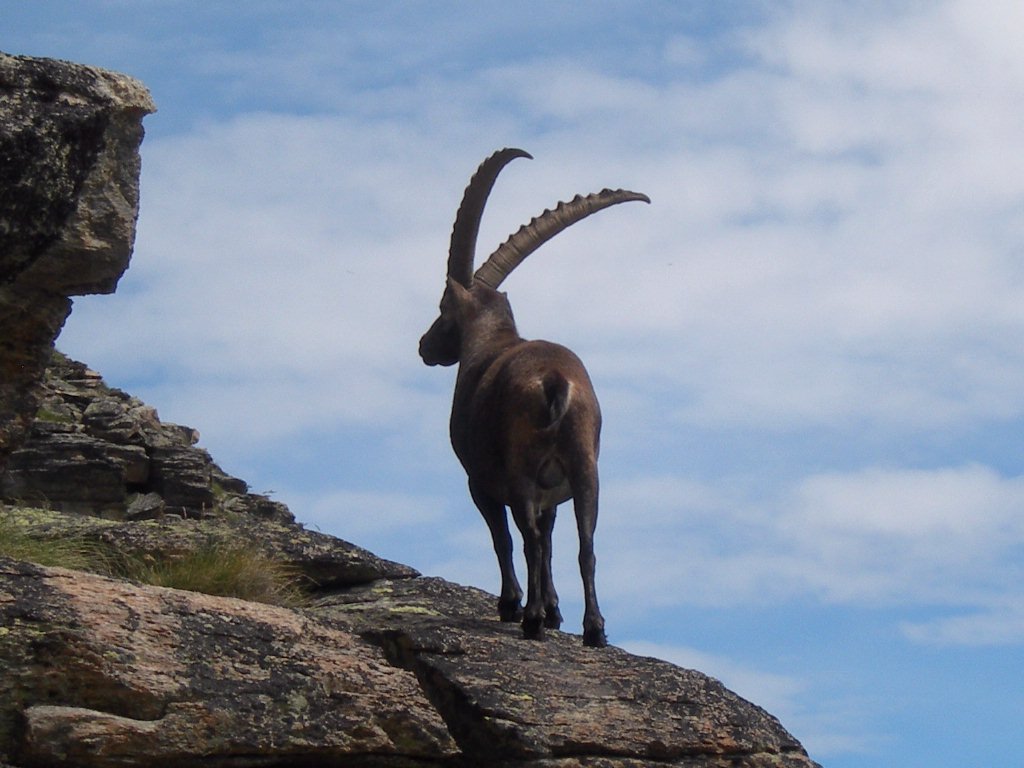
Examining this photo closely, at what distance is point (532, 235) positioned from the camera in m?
11.8

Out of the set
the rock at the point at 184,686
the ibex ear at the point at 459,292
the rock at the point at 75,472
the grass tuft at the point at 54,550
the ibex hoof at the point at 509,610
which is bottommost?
the rock at the point at 184,686

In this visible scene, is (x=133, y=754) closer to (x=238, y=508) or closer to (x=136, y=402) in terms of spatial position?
(x=238, y=508)

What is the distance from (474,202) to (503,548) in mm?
2956

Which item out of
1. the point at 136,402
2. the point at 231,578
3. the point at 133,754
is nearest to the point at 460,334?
the point at 231,578

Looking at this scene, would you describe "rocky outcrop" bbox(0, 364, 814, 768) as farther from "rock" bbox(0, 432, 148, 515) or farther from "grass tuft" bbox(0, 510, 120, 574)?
"rock" bbox(0, 432, 148, 515)

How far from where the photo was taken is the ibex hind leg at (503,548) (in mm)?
9922

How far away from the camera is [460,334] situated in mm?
11492

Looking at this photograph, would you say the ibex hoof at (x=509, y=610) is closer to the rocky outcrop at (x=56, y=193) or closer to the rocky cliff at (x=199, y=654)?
the rocky cliff at (x=199, y=654)

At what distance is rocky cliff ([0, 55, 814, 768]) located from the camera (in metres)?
6.44

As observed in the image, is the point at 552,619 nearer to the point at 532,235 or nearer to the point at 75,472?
the point at 532,235

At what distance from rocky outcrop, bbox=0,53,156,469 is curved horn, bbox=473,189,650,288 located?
502cm

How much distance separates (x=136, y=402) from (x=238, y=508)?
10.2ft

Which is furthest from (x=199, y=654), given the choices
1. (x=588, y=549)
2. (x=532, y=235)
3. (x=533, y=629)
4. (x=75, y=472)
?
(x=75, y=472)

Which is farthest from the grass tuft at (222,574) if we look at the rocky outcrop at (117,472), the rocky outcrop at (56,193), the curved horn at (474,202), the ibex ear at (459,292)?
the rocky outcrop at (117,472)
